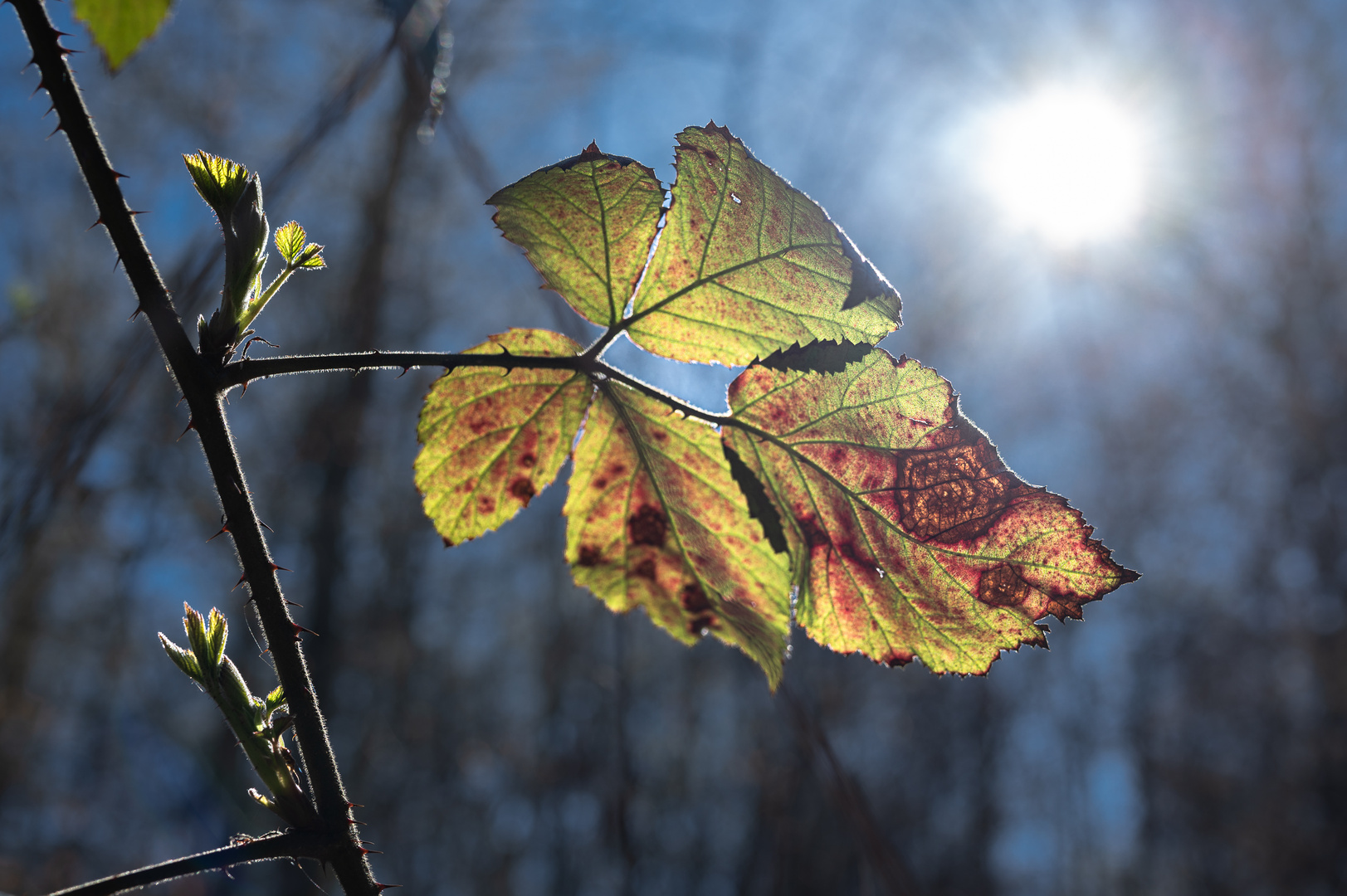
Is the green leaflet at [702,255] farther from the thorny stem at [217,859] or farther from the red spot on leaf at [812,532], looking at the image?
the thorny stem at [217,859]

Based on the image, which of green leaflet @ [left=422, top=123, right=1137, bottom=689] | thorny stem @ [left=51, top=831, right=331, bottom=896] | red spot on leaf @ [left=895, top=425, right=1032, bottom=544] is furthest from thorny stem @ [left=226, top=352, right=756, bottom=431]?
thorny stem @ [left=51, top=831, right=331, bottom=896]

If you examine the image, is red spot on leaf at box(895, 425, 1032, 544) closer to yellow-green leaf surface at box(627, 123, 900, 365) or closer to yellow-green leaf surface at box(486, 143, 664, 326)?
yellow-green leaf surface at box(627, 123, 900, 365)

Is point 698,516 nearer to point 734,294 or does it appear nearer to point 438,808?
point 734,294

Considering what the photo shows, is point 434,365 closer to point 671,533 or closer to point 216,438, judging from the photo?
point 216,438

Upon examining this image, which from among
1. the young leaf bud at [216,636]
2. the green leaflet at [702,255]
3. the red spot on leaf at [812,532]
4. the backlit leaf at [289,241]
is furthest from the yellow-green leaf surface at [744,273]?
the young leaf bud at [216,636]

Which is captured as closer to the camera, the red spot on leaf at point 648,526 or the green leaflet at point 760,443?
the green leaflet at point 760,443

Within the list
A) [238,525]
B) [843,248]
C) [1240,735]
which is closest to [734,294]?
[843,248]
